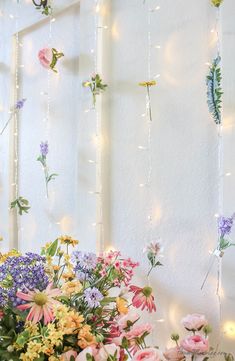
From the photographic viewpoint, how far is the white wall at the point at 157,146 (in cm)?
133

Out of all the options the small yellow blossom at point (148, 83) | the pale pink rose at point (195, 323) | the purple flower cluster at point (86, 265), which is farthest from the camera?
the small yellow blossom at point (148, 83)

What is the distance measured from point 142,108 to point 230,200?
0.50 metres

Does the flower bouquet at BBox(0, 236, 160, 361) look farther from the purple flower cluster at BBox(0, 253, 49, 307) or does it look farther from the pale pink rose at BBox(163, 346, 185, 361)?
the pale pink rose at BBox(163, 346, 185, 361)

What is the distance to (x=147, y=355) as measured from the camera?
0.91 metres

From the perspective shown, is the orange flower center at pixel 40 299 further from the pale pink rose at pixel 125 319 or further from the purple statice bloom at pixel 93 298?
the pale pink rose at pixel 125 319

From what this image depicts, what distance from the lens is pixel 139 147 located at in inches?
60.3

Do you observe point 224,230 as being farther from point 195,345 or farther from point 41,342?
point 41,342

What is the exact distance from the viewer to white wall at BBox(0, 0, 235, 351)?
133 centimetres

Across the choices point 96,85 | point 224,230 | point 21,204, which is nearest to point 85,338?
point 224,230

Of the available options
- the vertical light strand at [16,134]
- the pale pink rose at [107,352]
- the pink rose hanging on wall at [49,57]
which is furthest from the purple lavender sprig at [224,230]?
the vertical light strand at [16,134]

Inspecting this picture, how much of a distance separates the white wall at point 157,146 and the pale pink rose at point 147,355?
38cm

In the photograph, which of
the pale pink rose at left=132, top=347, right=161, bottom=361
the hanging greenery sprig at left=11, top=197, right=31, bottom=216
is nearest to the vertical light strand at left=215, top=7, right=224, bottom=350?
the pale pink rose at left=132, top=347, right=161, bottom=361

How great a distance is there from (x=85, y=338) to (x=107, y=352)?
0.06m

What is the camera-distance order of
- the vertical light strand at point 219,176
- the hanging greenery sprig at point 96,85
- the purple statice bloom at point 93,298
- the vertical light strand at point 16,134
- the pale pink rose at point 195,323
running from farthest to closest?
the vertical light strand at point 16,134
the hanging greenery sprig at point 96,85
the vertical light strand at point 219,176
the pale pink rose at point 195,323
the purple statice bloom at point 93,298
